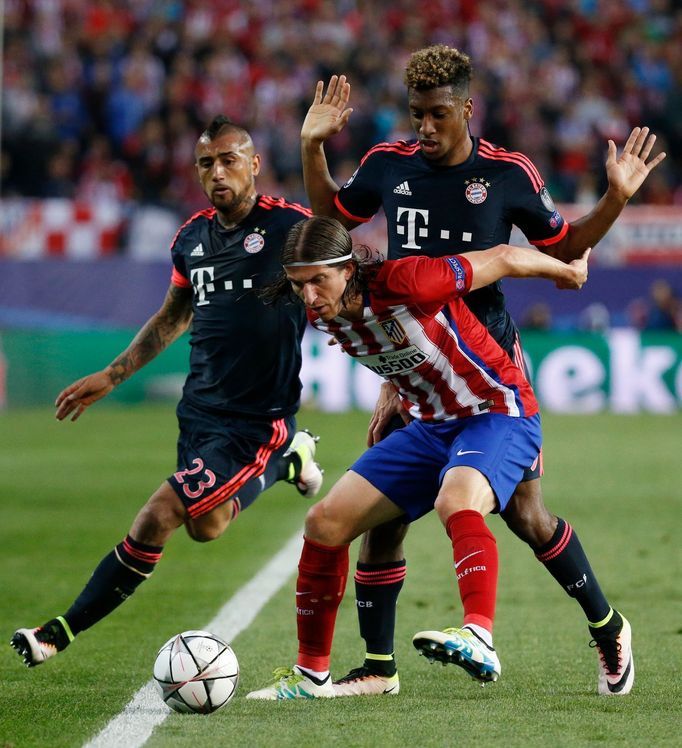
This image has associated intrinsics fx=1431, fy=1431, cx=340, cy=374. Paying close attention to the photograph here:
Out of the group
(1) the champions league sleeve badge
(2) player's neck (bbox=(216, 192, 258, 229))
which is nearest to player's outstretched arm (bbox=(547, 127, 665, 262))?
(1) the champions league sleeve badge

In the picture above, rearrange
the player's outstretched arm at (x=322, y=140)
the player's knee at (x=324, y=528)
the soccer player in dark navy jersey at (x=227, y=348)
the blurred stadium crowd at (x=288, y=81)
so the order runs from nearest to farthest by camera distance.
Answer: the player's knee at (x=324, y=528)
the player's outstretched arm at (x=322, y=140)
the soccer player in dark navy jersey at (x=227, y=348)
the blurred stadium crowd at (x=288, y=81)

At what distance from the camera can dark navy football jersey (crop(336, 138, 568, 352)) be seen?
214 inches

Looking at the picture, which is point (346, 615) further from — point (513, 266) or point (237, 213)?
point (513, 266)

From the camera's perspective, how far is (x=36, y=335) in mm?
19375

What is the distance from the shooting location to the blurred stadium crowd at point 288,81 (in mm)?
20703

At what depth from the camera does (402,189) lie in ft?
18.0

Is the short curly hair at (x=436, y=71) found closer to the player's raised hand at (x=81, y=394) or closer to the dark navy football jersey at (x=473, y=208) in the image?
the dark navy football jersey at (x=473, y=208)

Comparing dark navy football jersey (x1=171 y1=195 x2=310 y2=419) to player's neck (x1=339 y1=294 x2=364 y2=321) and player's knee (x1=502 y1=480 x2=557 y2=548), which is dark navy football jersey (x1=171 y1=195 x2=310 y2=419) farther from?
player's knee (x1=502 y1=480 x2=557 y2=548)

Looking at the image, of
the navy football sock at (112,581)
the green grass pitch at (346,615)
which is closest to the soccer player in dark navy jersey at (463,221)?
the green grass pitch at (346,615)

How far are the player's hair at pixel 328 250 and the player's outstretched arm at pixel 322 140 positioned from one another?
0.68 meters

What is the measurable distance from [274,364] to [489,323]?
1166mm

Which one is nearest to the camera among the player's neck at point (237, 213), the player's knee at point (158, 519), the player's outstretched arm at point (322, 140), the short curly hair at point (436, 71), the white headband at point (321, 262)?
the white headband at point (321, 262)

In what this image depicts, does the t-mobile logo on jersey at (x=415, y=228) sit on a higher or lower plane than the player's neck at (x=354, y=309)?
higher

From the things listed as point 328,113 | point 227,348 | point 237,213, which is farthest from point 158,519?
point 328,113
